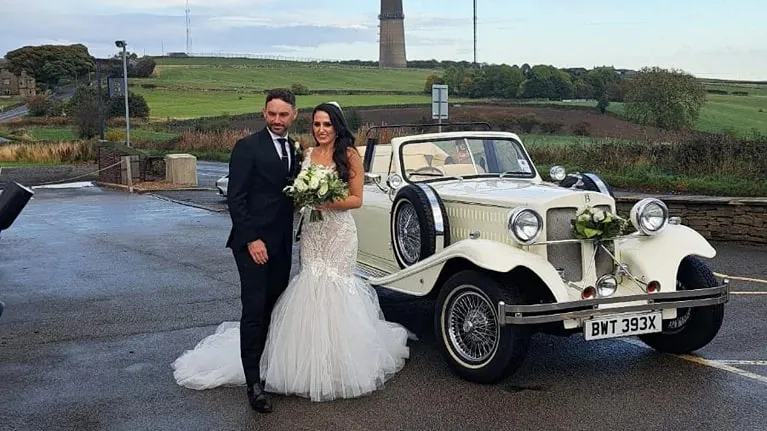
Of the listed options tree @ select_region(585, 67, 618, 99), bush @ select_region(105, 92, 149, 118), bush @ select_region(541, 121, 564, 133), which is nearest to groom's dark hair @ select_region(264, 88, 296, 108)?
bush @ select_region(541, 121, 564, 133)

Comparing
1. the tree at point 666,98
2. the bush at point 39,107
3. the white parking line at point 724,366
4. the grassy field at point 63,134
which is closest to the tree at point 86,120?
the grassy field at point 63,134

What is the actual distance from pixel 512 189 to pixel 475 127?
106 inches

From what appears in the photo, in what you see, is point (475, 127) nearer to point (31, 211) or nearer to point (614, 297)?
point (614, 297)

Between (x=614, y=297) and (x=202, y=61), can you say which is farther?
(x=202, y=61)

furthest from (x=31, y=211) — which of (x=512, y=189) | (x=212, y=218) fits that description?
(x=512, y=189)

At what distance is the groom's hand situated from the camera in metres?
5.31

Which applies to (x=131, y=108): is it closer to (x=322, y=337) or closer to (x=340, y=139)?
(x=340, y=139)

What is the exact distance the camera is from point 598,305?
5.73 meters

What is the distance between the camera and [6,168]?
32031 millimetres

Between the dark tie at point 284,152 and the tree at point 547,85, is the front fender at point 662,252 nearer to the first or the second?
the dark tie at point 284,152

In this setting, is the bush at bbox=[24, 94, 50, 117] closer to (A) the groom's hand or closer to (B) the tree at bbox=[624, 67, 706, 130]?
(B) the tree at bbox=[624, 67, 706, 130]

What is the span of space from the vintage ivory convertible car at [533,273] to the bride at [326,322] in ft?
2.30

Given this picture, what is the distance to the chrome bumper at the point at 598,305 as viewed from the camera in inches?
217

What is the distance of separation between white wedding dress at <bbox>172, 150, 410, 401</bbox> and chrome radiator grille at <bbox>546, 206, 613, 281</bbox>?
144cm
